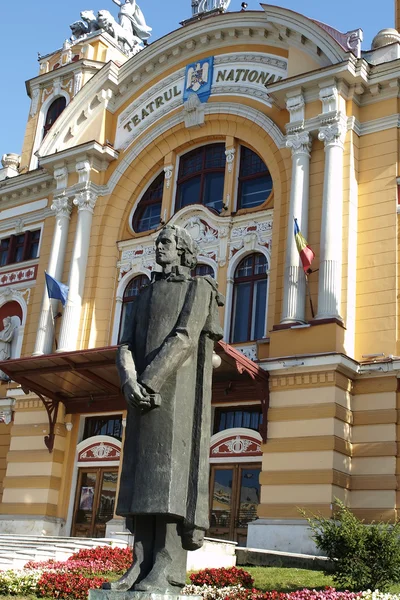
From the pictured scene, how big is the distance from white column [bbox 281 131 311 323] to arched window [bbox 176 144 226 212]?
3.33 meters

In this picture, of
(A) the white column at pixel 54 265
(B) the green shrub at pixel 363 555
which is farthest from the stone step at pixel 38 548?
(A) the white column at pixel 54 265

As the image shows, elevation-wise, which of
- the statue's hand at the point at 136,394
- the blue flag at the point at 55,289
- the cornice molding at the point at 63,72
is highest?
the cornice molding at the point at 63,72

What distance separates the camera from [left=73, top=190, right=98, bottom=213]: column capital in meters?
26.5

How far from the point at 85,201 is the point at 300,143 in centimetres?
793

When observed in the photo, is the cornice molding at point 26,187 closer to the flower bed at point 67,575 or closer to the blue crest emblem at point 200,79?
the blue crest emblem at point 200,79

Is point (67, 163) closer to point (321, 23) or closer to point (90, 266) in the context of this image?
point (90, 266)

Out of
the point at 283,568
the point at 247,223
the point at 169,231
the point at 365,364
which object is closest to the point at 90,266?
the point at 247,223

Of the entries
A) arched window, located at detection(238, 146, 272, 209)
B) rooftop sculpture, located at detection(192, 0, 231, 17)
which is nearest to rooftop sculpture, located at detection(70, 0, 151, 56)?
rooftop sculpture, located at detection(192, 0, 231, 17)

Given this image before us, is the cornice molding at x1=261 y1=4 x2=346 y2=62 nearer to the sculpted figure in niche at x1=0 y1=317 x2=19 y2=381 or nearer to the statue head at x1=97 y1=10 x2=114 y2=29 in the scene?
the statue head at x1=97 y1=10 x2=114 y2=29

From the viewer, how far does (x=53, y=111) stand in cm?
3344

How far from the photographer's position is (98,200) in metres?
26.8

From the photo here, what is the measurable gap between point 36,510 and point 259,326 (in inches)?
329

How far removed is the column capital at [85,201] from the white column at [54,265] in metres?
0.53

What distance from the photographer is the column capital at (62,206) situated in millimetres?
26922
